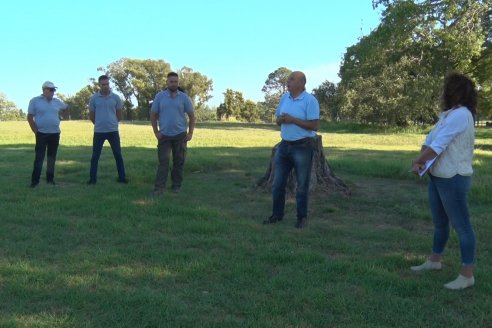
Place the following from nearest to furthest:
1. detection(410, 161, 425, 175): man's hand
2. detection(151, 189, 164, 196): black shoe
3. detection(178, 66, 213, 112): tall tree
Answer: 1. detection(410, 161, 425, 175): man's hand
2. detection(151, 189, 164, 196): black shoe
3. detection(178, 66, 213, 112): tall tree

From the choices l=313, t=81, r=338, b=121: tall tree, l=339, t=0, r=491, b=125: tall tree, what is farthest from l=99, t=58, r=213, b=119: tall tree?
l=339, t=0, r=491, b=125: tall tree

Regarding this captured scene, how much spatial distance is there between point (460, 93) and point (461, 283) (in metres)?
1.62

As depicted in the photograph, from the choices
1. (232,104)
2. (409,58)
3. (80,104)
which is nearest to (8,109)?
(80,104)

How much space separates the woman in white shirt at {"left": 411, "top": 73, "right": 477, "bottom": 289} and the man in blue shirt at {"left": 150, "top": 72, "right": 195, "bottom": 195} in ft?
16.7

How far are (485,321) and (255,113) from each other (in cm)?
8801

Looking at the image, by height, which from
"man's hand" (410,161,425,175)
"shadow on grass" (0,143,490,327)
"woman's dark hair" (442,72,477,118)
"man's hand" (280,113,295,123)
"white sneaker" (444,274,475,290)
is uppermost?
"woman's dark hair" (442,72,477,118)

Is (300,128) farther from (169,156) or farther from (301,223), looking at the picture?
(169,156)

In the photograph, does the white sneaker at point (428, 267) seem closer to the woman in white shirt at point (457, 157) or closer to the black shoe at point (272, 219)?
the woman in white shirt at point (457, 157)

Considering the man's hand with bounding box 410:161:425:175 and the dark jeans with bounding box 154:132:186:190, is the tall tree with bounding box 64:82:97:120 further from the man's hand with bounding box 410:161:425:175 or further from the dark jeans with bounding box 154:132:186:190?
the man's hand with bounding box 410:161:425:175

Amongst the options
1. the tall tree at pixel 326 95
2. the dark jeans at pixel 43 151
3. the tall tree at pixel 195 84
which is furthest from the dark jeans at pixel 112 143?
the tall tree at pixel 195 84

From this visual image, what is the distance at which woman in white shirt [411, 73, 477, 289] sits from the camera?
420cm

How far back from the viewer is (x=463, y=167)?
4.25 meters

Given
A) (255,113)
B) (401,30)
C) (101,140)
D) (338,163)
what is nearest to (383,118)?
(401,30)

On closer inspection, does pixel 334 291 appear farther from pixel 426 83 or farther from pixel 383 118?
pixel 383 118
